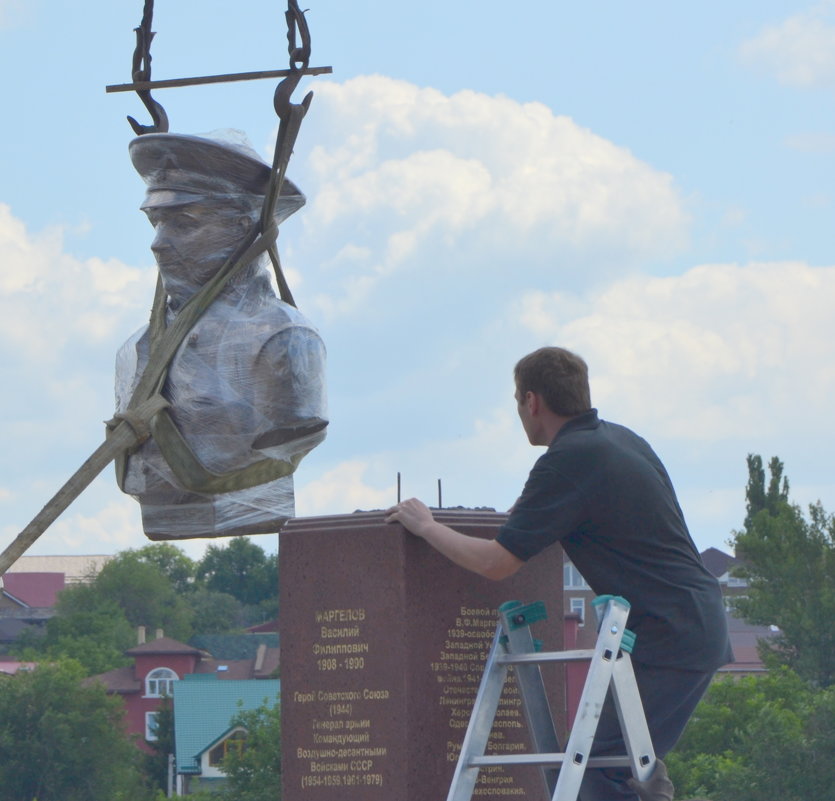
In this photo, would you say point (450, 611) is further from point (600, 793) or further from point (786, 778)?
point (786, 778)

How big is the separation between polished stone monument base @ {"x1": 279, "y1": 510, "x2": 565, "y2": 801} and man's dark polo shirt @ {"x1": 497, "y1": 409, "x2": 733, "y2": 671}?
1051mm

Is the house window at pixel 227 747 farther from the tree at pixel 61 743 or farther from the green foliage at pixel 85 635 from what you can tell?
the green foliage at pixel 85 635

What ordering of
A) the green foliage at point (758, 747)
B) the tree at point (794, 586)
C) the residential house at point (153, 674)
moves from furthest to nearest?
the residential house at point (153, 674), the tree at point (794, 586), the green foliage at point (758, 747)

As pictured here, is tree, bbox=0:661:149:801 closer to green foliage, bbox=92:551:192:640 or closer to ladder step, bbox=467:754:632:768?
green foliage, bbox=92:551:192:640

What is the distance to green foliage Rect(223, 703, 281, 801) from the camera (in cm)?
5944

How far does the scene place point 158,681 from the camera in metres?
86.2

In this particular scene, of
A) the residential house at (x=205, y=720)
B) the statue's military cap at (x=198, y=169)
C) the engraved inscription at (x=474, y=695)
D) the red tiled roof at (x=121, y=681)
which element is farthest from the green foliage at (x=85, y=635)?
the engraved inscription at (x=474, y=695)

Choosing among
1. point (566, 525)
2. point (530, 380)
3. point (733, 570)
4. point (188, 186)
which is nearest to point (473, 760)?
point (566, 525)

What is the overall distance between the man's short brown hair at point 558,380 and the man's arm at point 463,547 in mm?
524

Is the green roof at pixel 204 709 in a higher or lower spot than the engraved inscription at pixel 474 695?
higher

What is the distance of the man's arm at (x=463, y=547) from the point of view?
646cm

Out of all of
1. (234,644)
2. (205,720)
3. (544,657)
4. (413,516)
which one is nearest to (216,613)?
(234,644)

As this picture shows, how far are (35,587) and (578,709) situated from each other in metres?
122

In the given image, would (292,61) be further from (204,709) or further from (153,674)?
(153,674)
